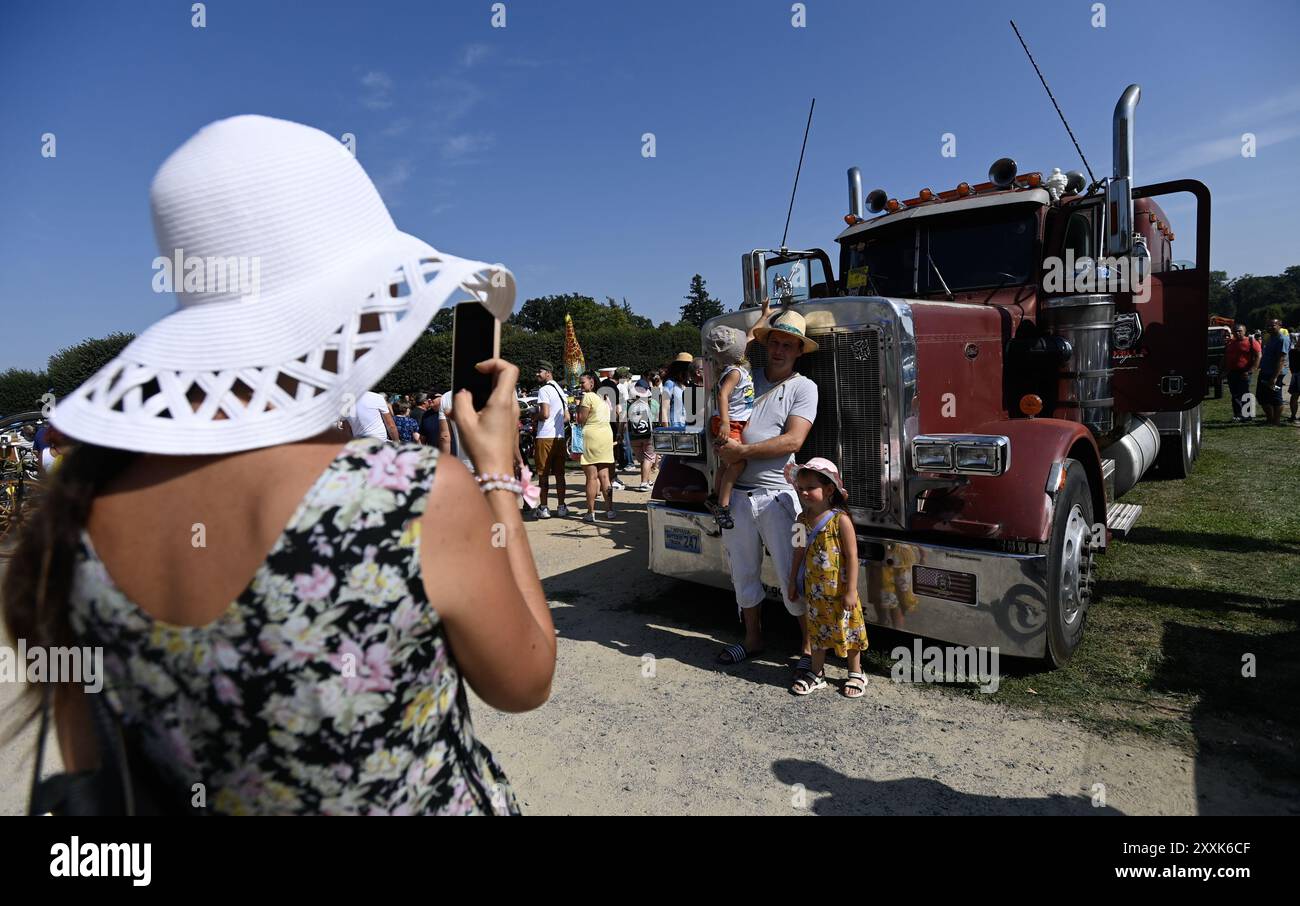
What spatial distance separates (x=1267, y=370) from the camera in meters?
14.3

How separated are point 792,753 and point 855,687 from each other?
75 cm

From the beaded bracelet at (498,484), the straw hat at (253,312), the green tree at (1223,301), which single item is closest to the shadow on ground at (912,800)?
the beaded bracelet at (498,484)

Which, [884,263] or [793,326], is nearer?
[793,326]

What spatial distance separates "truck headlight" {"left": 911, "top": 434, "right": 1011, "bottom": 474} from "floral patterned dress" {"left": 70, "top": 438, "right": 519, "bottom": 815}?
11.1 feet

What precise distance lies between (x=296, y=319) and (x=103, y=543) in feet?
1.34

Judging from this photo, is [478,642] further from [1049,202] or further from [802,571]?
[1049,202]

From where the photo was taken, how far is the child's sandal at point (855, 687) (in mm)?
4000

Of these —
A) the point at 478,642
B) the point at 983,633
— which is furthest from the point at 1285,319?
the point at 478,642

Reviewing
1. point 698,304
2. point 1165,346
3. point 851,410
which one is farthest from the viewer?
point 698,304

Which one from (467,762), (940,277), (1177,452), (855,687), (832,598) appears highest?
(940,277)

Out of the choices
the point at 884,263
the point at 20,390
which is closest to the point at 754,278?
the point at 884,263

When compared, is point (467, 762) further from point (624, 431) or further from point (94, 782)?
point (624, 431)

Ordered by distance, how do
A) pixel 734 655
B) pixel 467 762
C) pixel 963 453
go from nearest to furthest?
pixel 467 762 → pixel 963 453 → pixel 734 655

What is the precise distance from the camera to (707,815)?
117 inches
